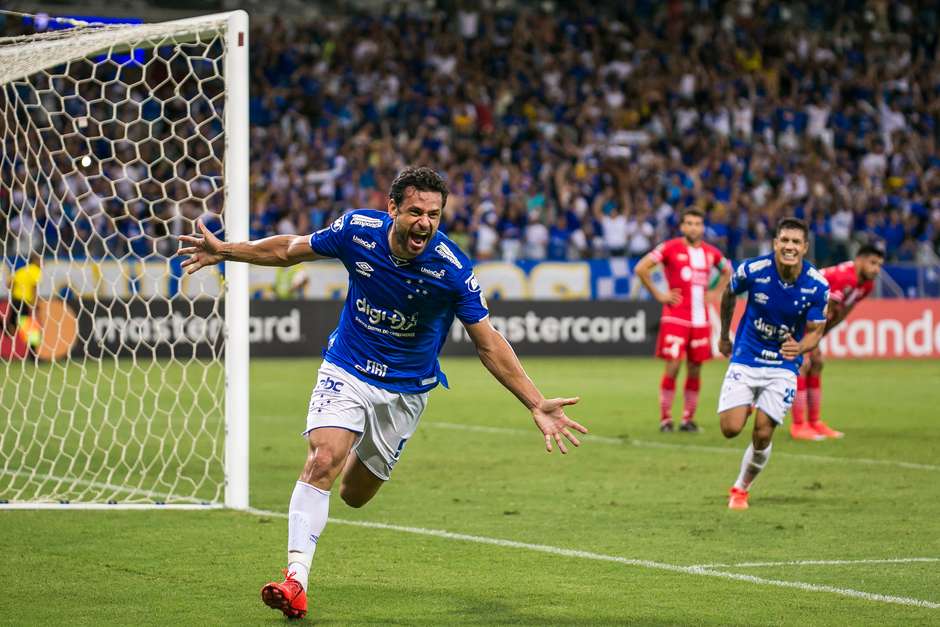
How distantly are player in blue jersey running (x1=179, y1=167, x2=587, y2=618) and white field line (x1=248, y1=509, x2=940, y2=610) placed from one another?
138 cm

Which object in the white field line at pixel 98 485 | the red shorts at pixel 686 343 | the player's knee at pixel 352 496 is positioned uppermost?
the red shorts at pixel 686 343

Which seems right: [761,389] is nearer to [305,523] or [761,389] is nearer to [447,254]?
[447,254]

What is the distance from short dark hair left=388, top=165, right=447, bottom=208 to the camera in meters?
6.46

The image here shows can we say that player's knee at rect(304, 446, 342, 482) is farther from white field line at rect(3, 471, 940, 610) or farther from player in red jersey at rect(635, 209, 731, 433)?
player in red jersey at rect(635, 209, 731, 433)

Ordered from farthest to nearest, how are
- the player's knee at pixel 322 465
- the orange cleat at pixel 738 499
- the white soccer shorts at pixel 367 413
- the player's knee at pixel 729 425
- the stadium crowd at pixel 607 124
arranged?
the stadium crowd at pixel 607 124 < the player's knee at pixel 729 425 < the orange cleat at pixel 738 499 < the white soccer shorts at pixel 367 413 < the player's knee at pixel 322 465

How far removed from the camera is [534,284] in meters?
25.7

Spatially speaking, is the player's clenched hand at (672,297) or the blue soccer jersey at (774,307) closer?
the blue soccer jersey at (774,307)

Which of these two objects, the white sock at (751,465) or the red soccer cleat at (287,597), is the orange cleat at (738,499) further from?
the red soccer cleat at (287,597)

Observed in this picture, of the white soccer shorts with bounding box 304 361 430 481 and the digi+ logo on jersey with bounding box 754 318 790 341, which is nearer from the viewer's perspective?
the white soccer shorts with bounding box 304 361 430 481

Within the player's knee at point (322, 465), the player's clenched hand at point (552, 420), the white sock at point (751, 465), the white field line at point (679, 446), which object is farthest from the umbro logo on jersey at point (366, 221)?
the white field line at point (679, 446)

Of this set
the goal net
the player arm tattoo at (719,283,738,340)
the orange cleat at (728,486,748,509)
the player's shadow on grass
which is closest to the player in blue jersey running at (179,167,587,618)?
the player's shadow on grass

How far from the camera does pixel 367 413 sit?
6.81 metres

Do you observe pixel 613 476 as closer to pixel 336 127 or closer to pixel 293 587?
pixel 293 587

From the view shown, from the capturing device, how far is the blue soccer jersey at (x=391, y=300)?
22.0 ft
